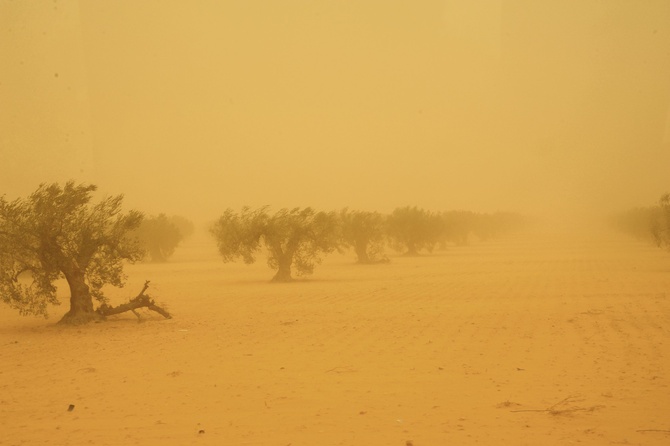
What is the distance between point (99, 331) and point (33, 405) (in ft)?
21.7

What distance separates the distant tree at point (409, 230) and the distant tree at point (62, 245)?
33.5 m

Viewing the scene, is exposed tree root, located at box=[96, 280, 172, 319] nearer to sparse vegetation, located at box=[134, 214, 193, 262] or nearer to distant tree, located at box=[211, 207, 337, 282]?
distant tree, located at box=[211, 207, 337, 282]

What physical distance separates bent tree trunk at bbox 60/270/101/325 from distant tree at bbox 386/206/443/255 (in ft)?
111

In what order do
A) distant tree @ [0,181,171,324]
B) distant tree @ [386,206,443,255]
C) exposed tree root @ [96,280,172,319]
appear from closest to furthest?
distant tree @ [0,181,171,324]
exposed tree root @ [96,280,172,319]
distant tree @ [386,206,443,255]

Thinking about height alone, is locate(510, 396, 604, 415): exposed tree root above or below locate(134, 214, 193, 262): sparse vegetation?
below

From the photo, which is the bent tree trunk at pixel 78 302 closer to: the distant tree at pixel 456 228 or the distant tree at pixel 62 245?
the distant tree at pixel 62 245

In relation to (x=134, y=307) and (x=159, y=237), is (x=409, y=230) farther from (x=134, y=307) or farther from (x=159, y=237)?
(x=134, y=307)

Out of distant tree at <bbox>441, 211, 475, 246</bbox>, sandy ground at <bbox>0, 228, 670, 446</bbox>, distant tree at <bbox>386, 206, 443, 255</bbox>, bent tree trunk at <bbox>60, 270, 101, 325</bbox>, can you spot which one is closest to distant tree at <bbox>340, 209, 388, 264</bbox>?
distant tree at <bbox>386, 206, 443, 255</bbox>

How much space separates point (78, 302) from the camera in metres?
16.6

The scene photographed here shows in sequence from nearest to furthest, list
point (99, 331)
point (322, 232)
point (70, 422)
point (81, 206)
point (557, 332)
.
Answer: point (70, 422) → point (557, 332) → point (99, 331) → point (81, 206) → point (322, 232)

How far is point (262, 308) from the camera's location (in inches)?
754

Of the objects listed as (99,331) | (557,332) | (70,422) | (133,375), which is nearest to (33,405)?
(70,422)

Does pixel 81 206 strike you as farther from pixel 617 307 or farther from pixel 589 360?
pixel 617 307

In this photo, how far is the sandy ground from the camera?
24.7ft
